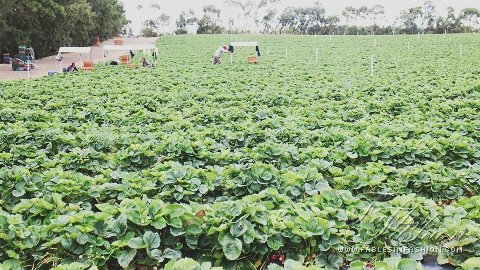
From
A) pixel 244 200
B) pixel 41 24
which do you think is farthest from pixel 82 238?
pixel 41 24

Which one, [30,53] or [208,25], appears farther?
[208,25]

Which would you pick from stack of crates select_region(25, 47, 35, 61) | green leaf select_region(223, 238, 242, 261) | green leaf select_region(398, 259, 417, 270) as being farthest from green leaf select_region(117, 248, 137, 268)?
stack of crates select_region(25, 47, 35, 61)


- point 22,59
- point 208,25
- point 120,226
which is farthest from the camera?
point 208,25

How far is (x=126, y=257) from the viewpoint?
3219mm

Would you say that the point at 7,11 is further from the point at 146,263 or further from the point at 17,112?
the point at 146,263

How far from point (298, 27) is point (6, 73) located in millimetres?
73272

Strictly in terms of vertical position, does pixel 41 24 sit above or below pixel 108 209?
above

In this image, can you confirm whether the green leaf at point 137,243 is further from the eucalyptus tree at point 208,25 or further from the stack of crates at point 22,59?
the eucalyptus tree at point 208,25

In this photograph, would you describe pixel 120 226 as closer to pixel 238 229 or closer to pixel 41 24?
pixel 238 229

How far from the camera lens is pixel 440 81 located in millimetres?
13375

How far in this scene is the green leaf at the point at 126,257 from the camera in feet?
10.4

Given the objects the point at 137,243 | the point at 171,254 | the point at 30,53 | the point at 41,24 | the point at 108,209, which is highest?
the point at 41,24

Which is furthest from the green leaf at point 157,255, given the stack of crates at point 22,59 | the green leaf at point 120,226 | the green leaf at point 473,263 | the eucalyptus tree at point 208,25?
the eucalyptus tree at point 208,25

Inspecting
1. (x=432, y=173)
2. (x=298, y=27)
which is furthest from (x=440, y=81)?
(x=298, y=27)
